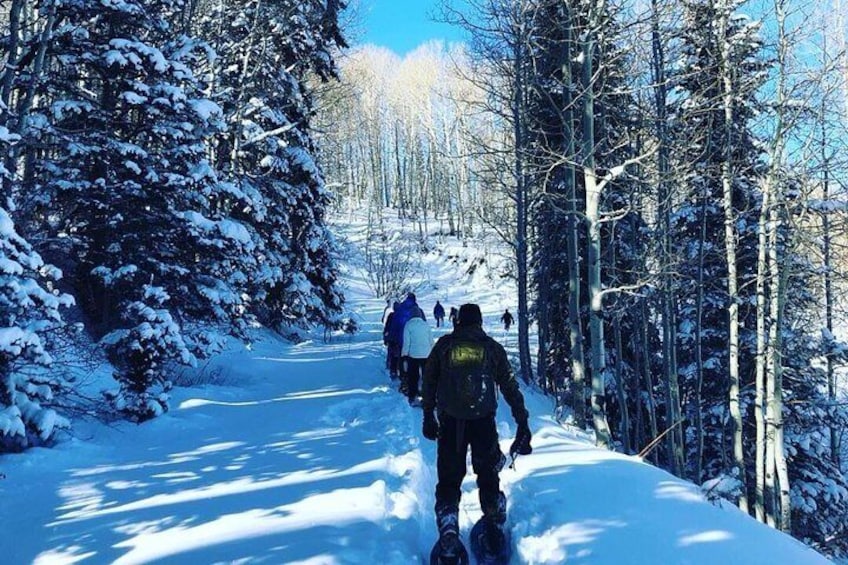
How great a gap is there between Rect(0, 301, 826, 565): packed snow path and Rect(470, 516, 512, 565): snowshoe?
17 cm

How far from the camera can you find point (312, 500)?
543cm

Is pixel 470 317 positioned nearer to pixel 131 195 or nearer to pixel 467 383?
pixel 467 383

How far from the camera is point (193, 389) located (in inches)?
432

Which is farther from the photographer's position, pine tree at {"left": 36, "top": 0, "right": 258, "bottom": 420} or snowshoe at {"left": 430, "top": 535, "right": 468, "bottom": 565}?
pine tree at {"left": 36, "top": 0, "right": 258, "bottom": 420}

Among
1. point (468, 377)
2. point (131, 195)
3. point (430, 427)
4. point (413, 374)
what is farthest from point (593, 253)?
point (131, 195)

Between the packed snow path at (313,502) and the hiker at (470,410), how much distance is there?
51 centimetres

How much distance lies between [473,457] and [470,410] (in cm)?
43

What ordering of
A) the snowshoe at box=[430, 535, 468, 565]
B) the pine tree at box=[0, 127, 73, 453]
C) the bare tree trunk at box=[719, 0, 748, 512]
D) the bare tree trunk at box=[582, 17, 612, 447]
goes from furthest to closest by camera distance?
the bare tree trunk at box=[719, 0, 748, 512] → the bare tree trunk at box=[582, 17, 612, 447] → the pine tree at box=[0, 127, 73, 453] → the snowshoe at box=[430, 535, 468, 565]

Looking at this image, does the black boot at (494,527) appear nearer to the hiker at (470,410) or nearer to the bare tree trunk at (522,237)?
the hiker at (470,410)

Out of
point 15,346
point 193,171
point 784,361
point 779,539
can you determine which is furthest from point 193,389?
point 784,361

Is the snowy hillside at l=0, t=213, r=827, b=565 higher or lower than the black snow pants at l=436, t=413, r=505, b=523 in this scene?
lower

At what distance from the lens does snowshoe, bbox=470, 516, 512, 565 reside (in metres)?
4.48

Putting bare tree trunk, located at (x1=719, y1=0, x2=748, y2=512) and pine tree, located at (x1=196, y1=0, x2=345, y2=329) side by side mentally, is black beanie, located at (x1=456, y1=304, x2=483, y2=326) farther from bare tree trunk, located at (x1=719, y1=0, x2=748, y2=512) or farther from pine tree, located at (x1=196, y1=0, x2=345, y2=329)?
pine tree, located at (x1=196, y1=0, x2=345, y2=329)

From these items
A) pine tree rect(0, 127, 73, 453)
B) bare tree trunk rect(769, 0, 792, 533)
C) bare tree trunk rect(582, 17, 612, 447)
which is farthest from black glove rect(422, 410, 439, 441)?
bare tree trunk rect(769, 0, 792, 533)
